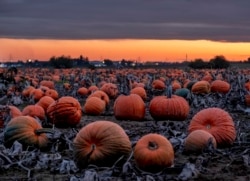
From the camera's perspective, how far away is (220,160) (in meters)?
7.00

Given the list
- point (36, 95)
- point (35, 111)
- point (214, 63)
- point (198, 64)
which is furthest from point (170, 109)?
point (198, 64)

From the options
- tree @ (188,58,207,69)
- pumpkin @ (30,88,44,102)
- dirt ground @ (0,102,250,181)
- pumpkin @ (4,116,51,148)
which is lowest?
tree @ (188,58,207,69)

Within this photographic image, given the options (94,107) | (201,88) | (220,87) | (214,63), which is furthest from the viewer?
(214,63)

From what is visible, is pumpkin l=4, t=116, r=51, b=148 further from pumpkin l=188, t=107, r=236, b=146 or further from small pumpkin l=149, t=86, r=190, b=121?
small pumpkin l=149, t=86, r=190, b=121

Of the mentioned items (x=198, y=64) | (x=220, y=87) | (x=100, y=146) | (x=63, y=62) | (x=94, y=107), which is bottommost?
(x=198, y=64)

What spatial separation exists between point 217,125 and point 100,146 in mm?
2140

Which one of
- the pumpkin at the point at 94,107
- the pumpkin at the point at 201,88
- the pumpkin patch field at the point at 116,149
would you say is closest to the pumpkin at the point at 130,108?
the pumpkin patch field at the point at 116,149

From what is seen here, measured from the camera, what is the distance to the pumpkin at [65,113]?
10.1 metres

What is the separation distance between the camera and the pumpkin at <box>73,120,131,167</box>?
643cm

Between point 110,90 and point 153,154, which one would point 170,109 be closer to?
point 153,154

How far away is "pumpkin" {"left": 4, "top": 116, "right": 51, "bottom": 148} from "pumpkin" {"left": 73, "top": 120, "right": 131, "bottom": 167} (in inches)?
42.4

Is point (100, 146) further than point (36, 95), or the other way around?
point (36, 95)

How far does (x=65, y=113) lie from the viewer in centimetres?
1015

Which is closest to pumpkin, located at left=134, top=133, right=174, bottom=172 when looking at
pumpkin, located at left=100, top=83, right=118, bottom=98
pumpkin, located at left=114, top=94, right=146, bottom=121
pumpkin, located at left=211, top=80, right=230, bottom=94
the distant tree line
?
pumpkin, located at left=114, top=94, right=146, bottom=121
